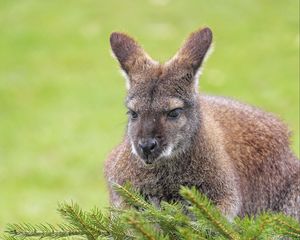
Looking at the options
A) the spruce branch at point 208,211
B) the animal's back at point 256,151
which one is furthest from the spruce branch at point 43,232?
the animal's back at point 256,151

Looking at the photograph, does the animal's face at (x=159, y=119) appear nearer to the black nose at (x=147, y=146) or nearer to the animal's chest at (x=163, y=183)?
the black nose at (x=147, y=146)

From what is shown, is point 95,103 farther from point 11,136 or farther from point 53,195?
point 53,195

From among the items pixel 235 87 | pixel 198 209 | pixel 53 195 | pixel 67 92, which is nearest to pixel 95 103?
pixel 67 92

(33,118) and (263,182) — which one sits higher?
(33,118)

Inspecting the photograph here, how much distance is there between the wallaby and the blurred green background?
25.2 ft

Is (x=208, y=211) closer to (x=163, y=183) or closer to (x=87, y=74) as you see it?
(x=163, y=183)

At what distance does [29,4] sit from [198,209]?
21.4m

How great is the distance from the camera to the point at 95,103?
19531 mm

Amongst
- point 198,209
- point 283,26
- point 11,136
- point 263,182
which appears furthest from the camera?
point 283,26

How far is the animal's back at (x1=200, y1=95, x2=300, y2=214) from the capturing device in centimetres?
649

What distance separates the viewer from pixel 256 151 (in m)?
6.64

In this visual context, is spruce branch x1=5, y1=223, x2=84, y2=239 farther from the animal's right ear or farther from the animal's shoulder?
the animal's shoulder

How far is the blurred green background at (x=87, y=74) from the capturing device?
1625cm

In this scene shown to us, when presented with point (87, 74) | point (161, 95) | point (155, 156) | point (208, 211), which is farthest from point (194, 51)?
point (87, 74)
